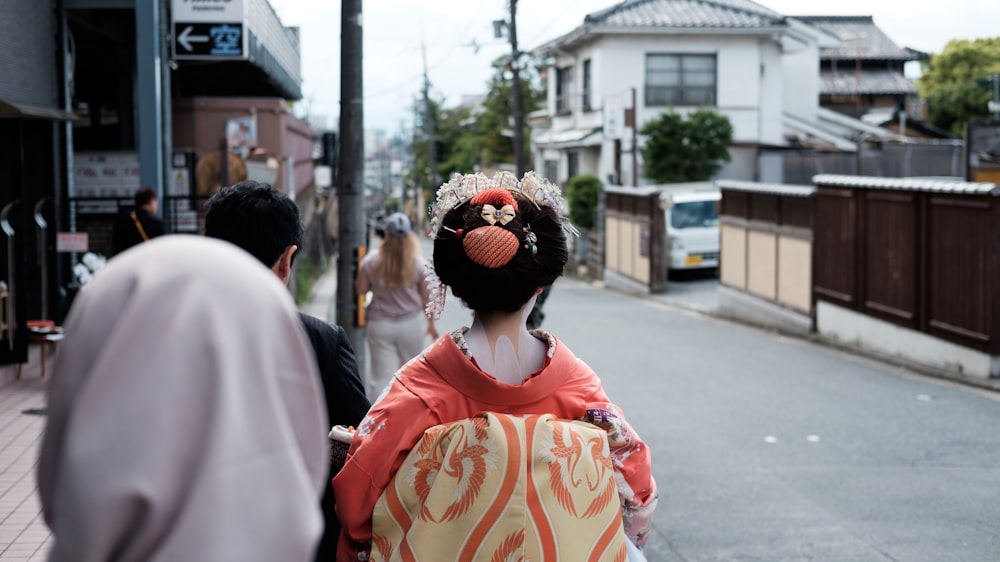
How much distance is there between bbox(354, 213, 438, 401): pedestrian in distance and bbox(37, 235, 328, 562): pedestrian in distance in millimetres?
7392

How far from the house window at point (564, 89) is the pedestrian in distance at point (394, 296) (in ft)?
111

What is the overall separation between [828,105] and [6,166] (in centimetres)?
4147

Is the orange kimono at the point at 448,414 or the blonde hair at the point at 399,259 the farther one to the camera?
the blonde hair at the point at 399,259

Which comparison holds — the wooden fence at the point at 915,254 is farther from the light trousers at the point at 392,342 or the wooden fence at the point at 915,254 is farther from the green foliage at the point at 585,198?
the green foliage at the point at 585,198

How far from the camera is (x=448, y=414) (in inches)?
127

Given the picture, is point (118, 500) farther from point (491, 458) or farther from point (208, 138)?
point (208, 138)

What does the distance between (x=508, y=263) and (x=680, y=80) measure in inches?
1395

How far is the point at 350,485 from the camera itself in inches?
127

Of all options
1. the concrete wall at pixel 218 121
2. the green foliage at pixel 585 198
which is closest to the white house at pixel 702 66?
the green foliage at pixel 585 198

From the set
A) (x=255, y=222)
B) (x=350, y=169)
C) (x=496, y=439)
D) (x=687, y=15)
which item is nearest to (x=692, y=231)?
(x=687, y=15)

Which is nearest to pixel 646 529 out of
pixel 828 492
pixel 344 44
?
pixel 828 492

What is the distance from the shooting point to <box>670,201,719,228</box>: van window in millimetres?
29469

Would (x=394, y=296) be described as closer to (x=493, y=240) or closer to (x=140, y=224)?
(x=140, y=224)

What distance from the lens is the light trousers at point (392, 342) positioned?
9.23m
